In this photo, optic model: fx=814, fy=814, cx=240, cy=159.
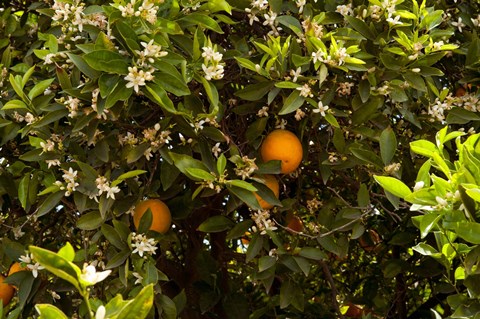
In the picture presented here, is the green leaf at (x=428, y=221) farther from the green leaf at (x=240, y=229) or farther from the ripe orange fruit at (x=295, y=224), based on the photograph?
the ripe orange fruit at (x=295, y=224)

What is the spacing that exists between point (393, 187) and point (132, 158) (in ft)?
2.34

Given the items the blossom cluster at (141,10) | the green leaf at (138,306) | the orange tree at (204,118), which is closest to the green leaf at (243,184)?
the orange tree at (204,118)

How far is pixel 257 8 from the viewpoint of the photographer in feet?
7.26

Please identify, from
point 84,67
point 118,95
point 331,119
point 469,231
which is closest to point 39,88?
point 84,67

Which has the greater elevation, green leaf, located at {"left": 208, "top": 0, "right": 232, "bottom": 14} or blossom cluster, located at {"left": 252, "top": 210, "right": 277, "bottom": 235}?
green leaf, located at {"left": 208, "top": 0, "right": 232, "bottom": 14}

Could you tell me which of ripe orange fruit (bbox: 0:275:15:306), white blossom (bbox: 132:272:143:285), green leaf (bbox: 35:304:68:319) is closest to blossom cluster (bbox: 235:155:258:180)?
white blossom (bbox: 132:272:143:285)

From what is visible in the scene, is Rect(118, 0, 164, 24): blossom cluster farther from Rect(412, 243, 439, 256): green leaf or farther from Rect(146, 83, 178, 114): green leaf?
Rect(412, 243, 439, 256): green leaf

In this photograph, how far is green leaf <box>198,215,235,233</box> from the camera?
2.24 meters

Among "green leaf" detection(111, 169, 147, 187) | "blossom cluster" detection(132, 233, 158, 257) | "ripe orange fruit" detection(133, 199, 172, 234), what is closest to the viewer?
"green leaf" detection(111, 169, 147, 187)

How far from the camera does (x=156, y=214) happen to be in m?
2.14

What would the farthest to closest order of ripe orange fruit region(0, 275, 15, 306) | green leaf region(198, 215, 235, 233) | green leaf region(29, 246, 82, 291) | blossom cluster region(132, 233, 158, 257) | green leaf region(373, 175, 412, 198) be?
ripe orange fruit region(0, 275, 15, 306) → green leaf region(198, 215, 235, 233) → blossom cluster region(132, 233, 158, 257) → green leaf region(373, 175, 412, 198) → green leaf region(29, 246, 82, 291)

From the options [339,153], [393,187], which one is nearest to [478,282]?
[393,187]

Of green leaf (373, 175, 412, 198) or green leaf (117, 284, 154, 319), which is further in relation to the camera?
green leaf (373, 175, 412, 198)

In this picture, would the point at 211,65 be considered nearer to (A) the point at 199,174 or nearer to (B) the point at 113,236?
(A) the point at 199,174
